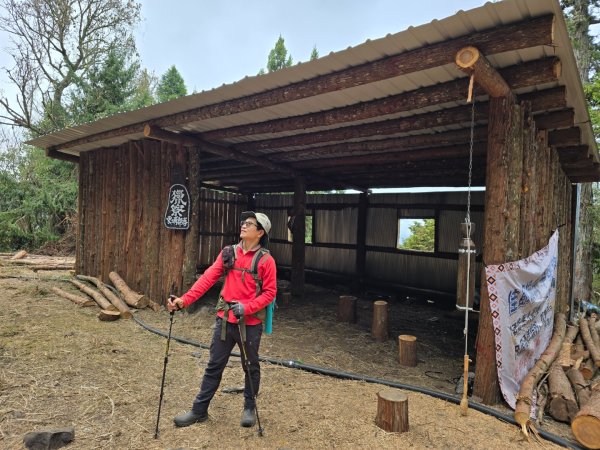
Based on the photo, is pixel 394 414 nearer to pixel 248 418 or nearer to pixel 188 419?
pixel 248 418

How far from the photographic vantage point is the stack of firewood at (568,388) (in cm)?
319

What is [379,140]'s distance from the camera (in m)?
6.41

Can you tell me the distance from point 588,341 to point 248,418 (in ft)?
18.8

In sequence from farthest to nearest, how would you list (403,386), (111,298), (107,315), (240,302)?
1. (111,298)
2. (107,315)
3. (403,386)
4. (240,302)

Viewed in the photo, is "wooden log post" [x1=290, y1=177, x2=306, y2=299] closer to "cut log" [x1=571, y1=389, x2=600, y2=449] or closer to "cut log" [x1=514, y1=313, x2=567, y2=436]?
"cut log" [x1=514, y1=313, x2=567, y2=436]

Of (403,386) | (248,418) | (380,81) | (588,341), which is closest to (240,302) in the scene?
(248,418)

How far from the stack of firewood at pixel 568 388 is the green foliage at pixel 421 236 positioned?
13751mm

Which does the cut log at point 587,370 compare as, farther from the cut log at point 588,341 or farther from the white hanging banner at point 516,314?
the white hanging banner at point 516,314

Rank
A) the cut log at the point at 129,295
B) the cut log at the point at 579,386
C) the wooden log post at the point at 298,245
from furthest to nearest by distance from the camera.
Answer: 1. the wooden log post at the point at 298,245
2. the cut log at the point at 129,295
3. the cut log at the point at 579,386

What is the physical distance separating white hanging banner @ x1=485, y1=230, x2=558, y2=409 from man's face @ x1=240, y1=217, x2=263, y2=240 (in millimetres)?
2443

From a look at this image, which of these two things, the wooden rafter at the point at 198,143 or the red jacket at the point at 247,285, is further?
the wooden rafter at the point at 198,143

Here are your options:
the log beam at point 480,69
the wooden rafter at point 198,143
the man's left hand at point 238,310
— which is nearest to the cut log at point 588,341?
the log beam at point 480,69

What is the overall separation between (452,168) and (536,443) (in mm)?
5521

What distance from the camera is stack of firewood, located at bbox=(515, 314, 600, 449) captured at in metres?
3.19
